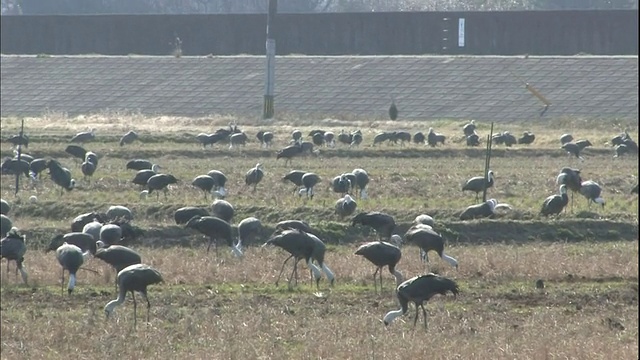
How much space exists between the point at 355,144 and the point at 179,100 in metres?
21.7

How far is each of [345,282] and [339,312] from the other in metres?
2.30

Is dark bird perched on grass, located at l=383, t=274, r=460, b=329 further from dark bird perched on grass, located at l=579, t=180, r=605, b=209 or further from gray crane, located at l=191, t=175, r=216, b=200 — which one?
gray crane, located at l=191, t=175, r=216, b=200

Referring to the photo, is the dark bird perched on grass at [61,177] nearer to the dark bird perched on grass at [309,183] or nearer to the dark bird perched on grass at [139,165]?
the dark bird perched on grass at [139,165]

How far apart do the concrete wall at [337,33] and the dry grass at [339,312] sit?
46.1 metres

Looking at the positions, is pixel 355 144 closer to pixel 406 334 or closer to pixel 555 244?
pixel 555 244

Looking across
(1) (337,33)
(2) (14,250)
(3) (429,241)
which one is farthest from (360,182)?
(1) (337,33)

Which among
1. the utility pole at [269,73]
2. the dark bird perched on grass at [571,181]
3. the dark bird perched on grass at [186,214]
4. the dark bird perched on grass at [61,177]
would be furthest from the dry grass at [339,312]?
the utility pole at [269,73]

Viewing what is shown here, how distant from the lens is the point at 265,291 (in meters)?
15.9

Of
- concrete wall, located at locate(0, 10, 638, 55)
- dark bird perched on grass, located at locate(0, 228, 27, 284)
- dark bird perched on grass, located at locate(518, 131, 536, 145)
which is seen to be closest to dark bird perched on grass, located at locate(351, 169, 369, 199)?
dark bird perched on grass, located at locate(0, 228, 27, 284)

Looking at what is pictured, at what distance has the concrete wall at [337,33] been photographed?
6444 cm

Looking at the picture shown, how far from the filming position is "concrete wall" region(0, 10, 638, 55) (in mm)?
64438

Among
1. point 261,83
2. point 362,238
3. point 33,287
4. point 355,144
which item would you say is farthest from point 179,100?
point 33,287

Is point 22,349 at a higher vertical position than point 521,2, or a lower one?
lower

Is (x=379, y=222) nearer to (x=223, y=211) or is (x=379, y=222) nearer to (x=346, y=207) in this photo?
(x=346, y=207)
